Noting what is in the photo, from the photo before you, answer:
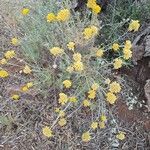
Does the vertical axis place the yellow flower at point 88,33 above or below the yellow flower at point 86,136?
above

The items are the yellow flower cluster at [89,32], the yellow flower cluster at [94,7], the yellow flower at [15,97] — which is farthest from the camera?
the yellow flower at [15,97]

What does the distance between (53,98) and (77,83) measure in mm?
240

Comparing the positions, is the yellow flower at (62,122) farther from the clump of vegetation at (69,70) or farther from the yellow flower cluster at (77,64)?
the yellow flower cluster at (77,64)

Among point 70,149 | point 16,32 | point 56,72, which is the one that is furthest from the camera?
point 16,32

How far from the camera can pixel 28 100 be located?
300 cm

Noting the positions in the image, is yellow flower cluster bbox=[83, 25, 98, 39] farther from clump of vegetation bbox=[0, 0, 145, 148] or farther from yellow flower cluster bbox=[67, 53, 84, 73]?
yellow flower cluster bbox=[67, 53, 84, 73]

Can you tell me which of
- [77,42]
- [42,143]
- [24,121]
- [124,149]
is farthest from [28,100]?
[124,149]

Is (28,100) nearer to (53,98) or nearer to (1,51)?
(53,98)

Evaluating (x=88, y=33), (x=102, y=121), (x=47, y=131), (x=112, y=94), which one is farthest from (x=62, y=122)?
(x=88, y=33)

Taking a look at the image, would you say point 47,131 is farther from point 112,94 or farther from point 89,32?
point 89,32

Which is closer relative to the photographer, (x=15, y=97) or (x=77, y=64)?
(x=77, y=64)

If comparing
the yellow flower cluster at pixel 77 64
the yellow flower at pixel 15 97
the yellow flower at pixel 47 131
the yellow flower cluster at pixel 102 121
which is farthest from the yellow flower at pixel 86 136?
the yellow flower at pixel 15 97

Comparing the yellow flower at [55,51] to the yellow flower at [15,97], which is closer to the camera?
the yellow flower at [55,51]

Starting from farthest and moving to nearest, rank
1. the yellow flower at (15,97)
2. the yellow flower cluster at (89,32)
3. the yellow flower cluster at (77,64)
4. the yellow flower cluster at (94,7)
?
the yellow flower at (15,97)
the yellow flower cluster at (94,7)
the yellow flower cluster at (89,32)
the yellow flower cluster at (77,64)
